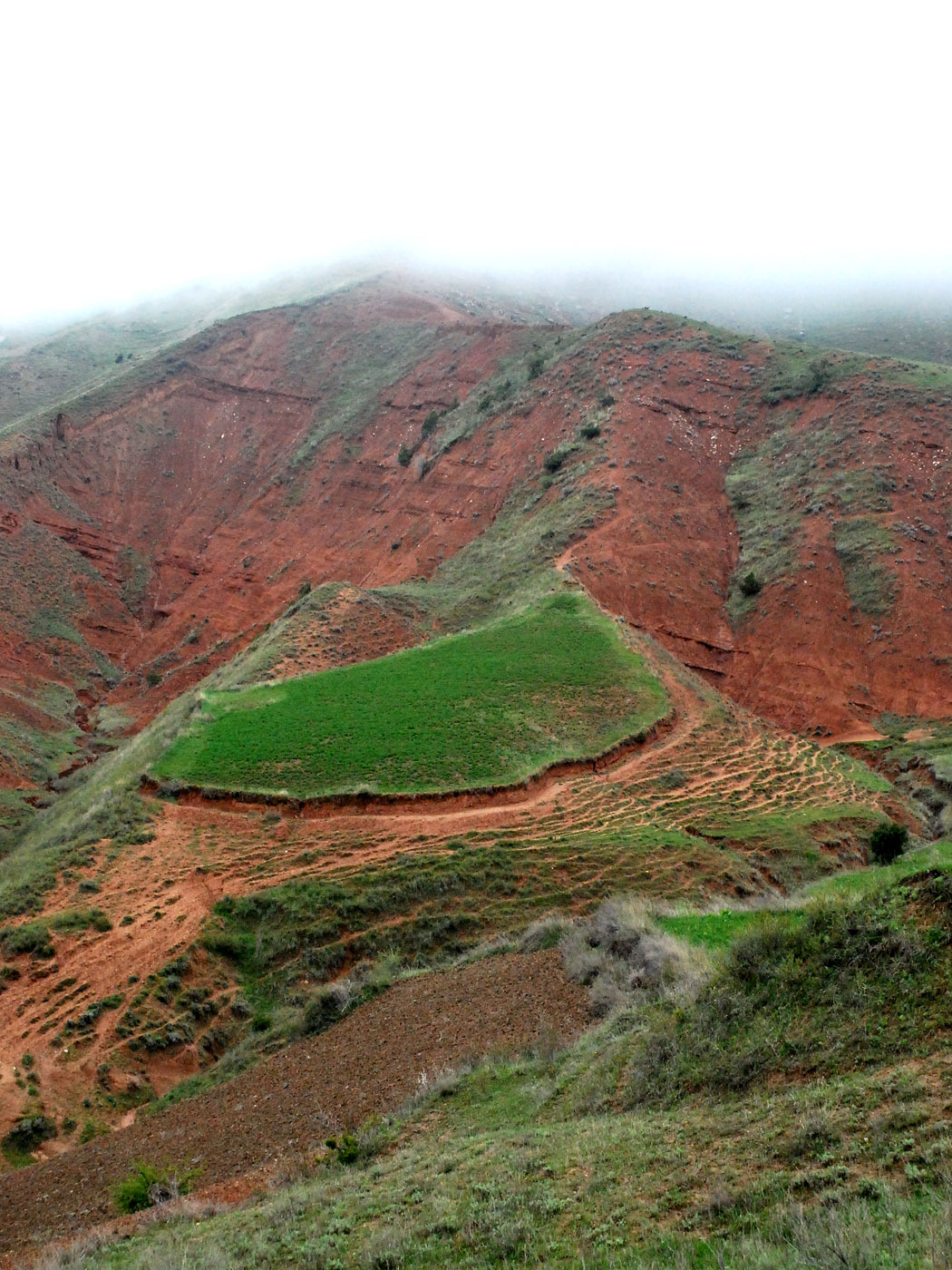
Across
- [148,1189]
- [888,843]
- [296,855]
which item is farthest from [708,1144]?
[888,843]

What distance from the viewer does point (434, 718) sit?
23781mm

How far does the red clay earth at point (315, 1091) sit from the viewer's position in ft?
33.6

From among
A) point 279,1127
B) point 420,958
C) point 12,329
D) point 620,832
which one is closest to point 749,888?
point 620,832

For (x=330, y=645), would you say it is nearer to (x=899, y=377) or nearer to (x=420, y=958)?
(x=420, y=958)

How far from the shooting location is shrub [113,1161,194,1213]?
376 inches

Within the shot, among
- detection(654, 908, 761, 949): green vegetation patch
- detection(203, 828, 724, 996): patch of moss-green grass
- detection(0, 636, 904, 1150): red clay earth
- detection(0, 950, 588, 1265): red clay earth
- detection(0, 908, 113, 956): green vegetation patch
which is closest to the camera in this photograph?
detection(0, 950, 588, 1265): red clay earth

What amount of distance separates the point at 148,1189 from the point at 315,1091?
98.2 inches

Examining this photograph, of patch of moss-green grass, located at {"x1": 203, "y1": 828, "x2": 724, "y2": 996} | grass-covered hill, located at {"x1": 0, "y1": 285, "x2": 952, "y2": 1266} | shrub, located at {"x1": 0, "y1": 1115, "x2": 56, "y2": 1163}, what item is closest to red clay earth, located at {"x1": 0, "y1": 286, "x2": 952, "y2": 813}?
grass-covered hill, located at {"x1": 0, "y1": 285, "x2": 952, "y2": 1266}

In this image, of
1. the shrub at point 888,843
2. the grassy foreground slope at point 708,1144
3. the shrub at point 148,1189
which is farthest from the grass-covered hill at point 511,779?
the shrub at point 888,843

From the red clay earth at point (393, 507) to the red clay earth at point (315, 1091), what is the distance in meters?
18.0

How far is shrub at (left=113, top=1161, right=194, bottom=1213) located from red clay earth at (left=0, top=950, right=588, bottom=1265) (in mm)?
232

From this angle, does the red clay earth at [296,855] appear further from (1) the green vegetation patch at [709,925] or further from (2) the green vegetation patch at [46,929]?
(1) the green vegetation patch at [709,925]

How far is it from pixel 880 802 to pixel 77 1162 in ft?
69.2

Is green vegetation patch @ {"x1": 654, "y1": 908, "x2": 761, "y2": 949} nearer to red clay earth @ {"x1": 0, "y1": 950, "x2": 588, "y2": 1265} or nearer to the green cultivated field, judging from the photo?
red clay earth @ {"x1": 0, "y1": 950, "x2": 588, "y2": 1265}
